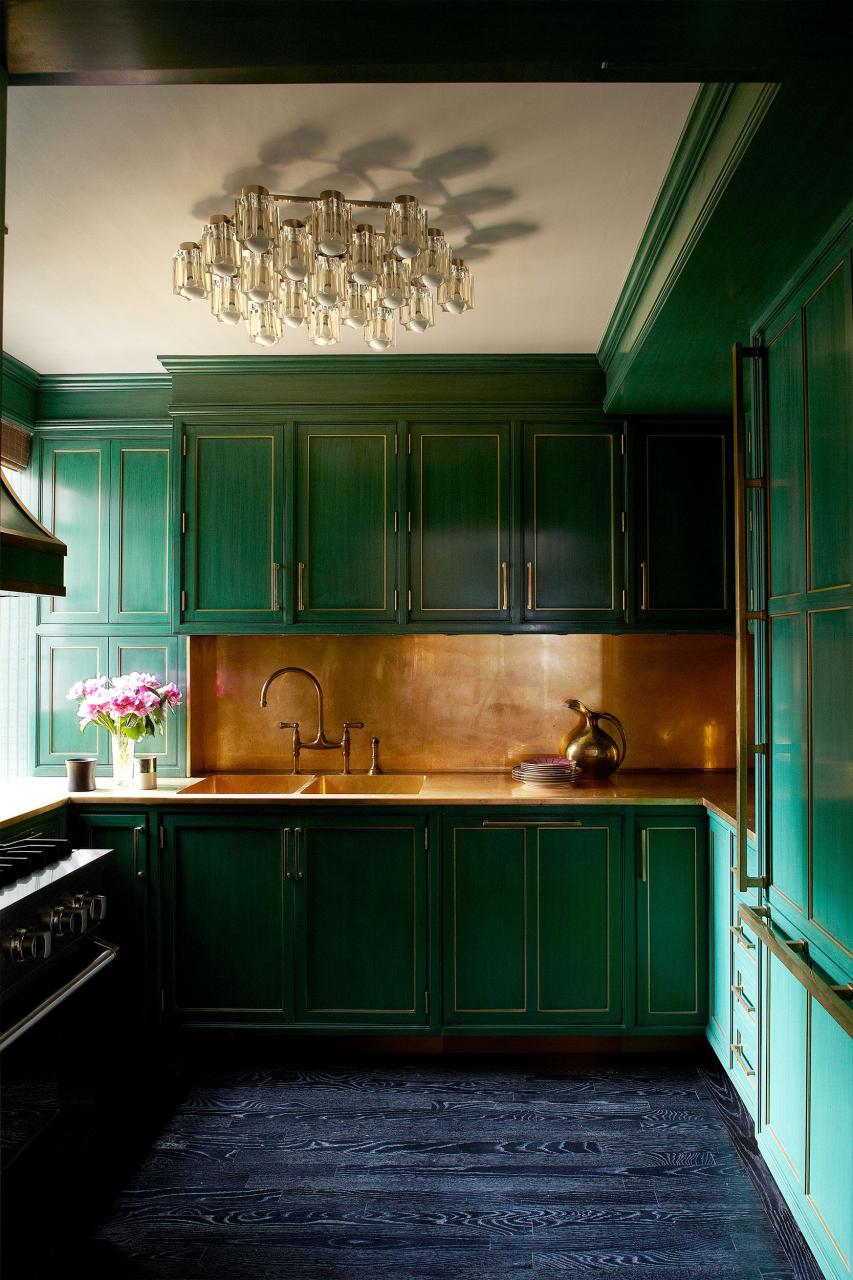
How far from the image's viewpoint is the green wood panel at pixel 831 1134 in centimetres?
165

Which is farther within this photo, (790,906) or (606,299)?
(606,299)

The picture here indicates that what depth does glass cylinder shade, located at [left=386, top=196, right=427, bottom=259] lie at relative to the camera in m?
1.97

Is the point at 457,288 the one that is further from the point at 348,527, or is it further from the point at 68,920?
the point at 68,920

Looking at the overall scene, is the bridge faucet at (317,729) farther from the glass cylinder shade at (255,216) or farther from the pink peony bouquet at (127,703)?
the glass cylinder shade at (255,216)

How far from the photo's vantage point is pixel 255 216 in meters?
1.93

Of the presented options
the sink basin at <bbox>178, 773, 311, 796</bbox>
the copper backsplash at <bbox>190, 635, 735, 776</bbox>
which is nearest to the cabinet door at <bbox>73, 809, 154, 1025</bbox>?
the sink basin at <bbox>178, 773, 311, 796</bbox>

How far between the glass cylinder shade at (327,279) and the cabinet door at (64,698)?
74.7 inches

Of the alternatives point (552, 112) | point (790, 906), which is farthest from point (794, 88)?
point (790, 906)

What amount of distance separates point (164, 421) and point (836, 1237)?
335 cm

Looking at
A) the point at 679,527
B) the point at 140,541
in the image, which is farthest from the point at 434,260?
the point at 140,541

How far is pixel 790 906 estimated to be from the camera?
6.56 ft

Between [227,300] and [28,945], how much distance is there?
5.48ft

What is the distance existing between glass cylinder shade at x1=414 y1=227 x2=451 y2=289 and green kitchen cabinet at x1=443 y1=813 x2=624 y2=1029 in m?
1.82

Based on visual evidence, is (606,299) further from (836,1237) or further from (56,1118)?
(56,1118)
